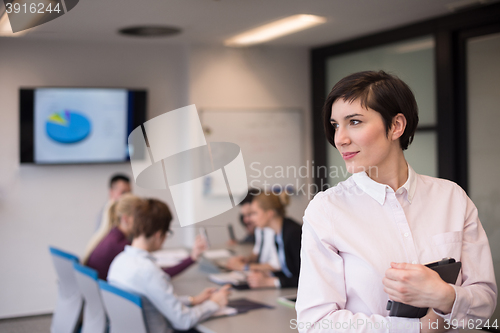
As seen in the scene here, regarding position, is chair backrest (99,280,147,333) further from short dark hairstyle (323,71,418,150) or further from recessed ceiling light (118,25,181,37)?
recessed ceiling light (118,25,181,37)

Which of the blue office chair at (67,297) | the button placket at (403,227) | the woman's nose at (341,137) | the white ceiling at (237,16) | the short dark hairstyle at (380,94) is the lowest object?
the blue office chair at (67,297)

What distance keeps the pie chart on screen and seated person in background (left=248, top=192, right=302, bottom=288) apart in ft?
6.19

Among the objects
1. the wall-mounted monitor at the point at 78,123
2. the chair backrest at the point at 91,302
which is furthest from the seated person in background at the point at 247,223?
the chair backrest at the point at 91,302

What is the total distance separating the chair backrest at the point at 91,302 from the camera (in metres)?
2.69

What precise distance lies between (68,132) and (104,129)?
323mm

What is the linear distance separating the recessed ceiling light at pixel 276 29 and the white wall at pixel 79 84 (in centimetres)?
28

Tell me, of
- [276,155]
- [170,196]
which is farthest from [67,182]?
Result: [276,155]

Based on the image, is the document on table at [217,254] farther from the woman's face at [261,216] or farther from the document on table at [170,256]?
the woman's face at [261,216]

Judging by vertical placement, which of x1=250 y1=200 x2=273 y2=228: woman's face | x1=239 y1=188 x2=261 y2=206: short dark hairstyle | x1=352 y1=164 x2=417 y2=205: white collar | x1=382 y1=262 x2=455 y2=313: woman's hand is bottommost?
x1=250 y1=200 x2=273 y2=228: woman's face

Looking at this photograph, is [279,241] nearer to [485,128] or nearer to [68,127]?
[485,128]

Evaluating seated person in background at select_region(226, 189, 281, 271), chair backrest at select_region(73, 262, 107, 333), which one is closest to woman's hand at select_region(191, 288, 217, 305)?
chair backrest at select_region(73, 262, 107, 333)

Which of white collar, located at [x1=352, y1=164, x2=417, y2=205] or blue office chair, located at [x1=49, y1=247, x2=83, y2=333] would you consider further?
blue office chair, located at [x1=49, y1=247, x2=83, y2=333]

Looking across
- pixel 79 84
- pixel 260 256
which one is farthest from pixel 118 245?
pixel 79 84

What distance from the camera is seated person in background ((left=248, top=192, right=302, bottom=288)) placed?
3.03 metres
